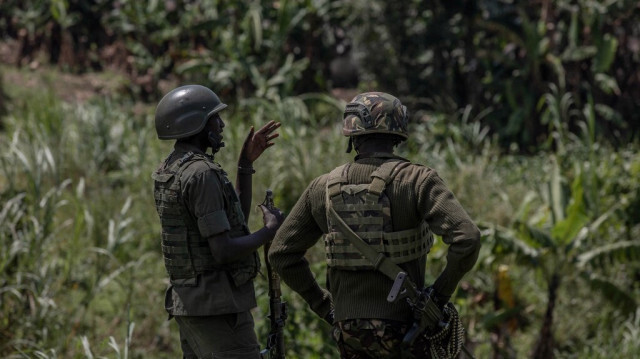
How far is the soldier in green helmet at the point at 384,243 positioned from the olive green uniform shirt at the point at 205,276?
1.17ft

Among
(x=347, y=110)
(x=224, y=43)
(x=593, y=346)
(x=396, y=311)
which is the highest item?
(x=224, y=43)

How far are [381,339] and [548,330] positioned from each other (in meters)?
4.00

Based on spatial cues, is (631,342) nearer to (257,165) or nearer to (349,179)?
(257,165)

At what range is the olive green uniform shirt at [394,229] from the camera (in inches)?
120

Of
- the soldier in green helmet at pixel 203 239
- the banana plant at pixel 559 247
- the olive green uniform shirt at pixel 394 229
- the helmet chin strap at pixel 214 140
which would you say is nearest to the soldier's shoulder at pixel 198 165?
the soldier in green helmet at pixel 203 239

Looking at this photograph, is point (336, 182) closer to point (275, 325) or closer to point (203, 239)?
point (203, 239)

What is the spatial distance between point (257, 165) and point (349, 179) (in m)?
4.83

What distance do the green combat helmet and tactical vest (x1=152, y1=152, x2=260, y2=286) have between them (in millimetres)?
118

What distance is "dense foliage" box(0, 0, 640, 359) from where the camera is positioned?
640 centimetres

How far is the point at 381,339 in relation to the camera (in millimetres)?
3199

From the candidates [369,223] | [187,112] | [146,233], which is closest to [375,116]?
[369,223]

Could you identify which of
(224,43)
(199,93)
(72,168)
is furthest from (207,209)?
(224,43)

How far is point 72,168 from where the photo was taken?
28.6ft

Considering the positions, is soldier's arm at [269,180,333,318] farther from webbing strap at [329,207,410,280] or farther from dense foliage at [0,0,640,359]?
dense foliage at [0,0,640,359]
